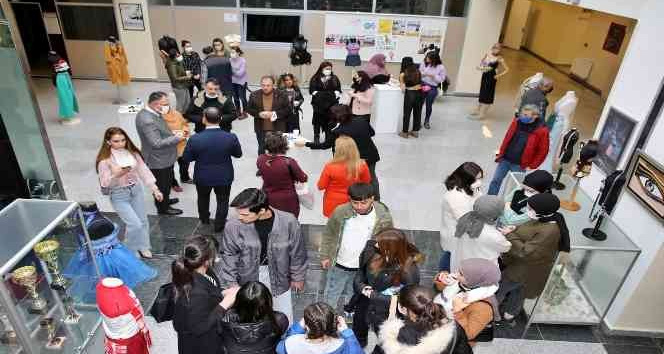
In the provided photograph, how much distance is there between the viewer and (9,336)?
3008 millimetres

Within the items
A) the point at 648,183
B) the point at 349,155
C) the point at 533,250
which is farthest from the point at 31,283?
the point at 648,183

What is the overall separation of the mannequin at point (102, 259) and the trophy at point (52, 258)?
163 millimetres

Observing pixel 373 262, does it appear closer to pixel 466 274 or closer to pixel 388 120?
pixel 466 274

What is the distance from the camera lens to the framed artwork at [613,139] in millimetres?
3943

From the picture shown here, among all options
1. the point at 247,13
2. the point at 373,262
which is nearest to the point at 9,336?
the point at 373,262

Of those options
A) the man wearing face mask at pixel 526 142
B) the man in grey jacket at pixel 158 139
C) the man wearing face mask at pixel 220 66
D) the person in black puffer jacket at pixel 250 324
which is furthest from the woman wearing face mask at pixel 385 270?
the man wearing face mask at pixel 220 66

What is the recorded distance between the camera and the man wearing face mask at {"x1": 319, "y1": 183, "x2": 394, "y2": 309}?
126 inches

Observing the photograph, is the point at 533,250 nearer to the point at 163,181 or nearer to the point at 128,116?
the point at 163,181

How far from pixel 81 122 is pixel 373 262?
716 centimetres

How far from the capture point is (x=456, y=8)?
9742 mm

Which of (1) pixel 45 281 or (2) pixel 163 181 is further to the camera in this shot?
(2) pixel 163 181

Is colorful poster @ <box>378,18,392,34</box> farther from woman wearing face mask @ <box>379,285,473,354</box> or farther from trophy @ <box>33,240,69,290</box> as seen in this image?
woman wearing face mask @ <box>379,285,473,354</box>

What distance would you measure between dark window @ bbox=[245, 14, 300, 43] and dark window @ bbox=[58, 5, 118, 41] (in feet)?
10.1

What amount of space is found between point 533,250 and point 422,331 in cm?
163
